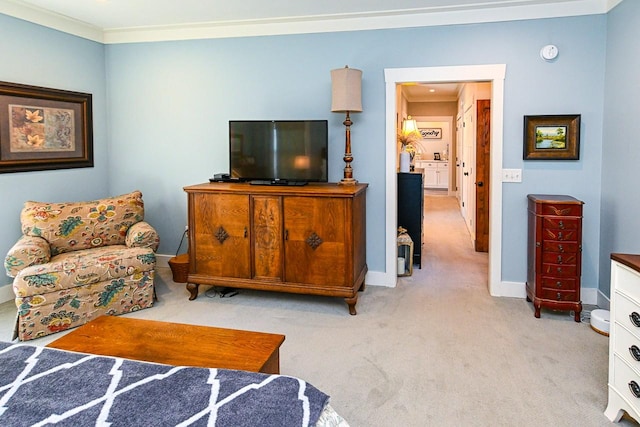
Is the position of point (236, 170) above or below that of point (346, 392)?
above

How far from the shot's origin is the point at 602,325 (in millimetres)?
3268

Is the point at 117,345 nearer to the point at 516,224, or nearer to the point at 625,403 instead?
the point at 625,403

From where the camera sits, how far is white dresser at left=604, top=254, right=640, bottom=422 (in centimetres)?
202

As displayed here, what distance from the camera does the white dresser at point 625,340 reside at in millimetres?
2021

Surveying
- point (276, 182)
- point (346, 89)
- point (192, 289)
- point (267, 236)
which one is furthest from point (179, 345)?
point (346, 89)

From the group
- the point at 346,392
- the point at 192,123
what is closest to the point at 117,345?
the point at 346,392

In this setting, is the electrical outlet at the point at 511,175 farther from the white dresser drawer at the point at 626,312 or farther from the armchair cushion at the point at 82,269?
the armchair cushion at the point at 82,269

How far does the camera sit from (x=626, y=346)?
2125 millimetres

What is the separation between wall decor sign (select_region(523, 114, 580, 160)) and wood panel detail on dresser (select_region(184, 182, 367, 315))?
147cm

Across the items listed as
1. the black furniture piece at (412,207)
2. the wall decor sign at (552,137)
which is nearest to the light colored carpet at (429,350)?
the black furniture piece at (412,207)

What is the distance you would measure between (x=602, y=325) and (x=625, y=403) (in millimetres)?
1294

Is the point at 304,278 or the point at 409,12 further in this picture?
the point at 409,12

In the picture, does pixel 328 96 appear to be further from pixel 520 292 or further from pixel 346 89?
pixel 520 292

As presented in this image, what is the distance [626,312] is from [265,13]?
11.8 ft
